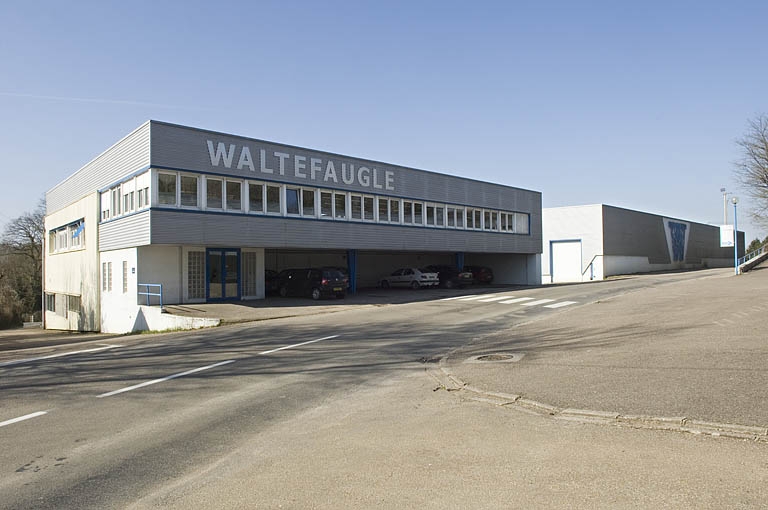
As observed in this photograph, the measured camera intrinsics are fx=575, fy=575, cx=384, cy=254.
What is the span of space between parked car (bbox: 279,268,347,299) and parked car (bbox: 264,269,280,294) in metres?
0.78

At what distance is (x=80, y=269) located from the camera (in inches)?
1307

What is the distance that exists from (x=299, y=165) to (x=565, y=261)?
38.5m

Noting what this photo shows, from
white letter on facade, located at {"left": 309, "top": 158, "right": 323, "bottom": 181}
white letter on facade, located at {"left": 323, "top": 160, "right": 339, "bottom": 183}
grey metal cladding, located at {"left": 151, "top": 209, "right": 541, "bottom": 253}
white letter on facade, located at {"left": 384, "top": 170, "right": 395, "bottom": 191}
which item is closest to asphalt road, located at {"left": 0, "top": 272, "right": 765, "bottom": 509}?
grey metal cladding, located at {"left": 151, "top": 209, "right": 541, "bottom": 253}

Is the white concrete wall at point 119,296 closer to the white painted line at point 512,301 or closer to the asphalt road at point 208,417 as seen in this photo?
the asphalt road at point 208,417

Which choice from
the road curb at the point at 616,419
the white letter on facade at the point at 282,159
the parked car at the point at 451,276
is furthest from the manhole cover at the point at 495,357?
the parked car at the point at 451,276

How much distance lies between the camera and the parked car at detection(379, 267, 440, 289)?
119ft

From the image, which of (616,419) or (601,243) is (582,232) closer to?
(601,243)

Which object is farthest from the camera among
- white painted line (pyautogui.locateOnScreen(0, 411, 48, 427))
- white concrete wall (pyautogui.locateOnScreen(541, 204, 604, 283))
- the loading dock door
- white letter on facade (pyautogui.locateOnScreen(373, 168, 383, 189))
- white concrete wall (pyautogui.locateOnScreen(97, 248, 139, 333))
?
the loading dock door

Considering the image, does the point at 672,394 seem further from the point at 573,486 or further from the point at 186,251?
the point at 186,251

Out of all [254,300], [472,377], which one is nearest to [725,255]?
[254,300]

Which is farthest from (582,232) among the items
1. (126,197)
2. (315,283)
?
(126,197)

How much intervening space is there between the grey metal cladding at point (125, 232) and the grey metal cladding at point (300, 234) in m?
0.81

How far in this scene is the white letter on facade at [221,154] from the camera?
2466 centimetres

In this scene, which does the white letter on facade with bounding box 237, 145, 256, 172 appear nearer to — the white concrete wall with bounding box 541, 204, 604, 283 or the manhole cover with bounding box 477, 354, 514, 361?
the manhole cover with bounding box 477, 354, 514, 361
